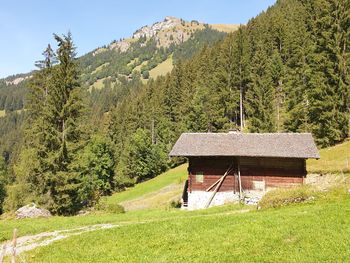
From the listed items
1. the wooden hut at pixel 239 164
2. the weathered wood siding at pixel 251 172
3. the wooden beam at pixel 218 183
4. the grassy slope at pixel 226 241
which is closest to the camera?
the grassy slope at pixel 226 241

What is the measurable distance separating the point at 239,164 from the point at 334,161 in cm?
1178

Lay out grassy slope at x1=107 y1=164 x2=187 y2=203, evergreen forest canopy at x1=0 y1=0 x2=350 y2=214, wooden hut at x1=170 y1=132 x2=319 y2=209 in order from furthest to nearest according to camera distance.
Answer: grassy slope at x1=107 y1=164 x2=187 y2=203 < evergreen forest canopy at x1=0 y1=0 x2=350 y2=214 < wooden hut at x1=170 y1=132 x2=319 y2=209

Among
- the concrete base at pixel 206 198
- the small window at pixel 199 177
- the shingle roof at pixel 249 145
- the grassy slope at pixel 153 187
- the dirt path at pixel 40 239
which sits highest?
the shingle roof at pixel 249 145

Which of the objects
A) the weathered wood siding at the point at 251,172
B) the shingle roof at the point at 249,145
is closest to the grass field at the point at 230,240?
the shingle roof at the point at 249,145

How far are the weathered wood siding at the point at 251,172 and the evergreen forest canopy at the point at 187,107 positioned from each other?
11.9 meters

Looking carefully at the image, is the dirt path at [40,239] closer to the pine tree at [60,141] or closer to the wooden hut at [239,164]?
the pine tree at [60,141]

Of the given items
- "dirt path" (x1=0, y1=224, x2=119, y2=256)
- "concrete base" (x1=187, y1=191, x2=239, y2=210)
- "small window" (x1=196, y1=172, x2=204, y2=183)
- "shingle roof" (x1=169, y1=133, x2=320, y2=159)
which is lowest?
"concrete base" (x1=187, y1=191, x2=239, y2=210)

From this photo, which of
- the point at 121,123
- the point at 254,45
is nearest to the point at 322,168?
the point at 254,45

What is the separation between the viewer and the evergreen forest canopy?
37.0 m

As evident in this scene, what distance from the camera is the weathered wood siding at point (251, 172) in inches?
1398

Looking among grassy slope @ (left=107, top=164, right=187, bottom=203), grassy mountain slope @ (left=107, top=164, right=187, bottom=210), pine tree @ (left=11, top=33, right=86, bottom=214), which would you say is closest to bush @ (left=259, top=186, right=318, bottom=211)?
pine tree @ (left=11, top=33, right=86, bottom=214)

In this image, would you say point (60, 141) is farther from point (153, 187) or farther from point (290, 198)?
point (153, 187)

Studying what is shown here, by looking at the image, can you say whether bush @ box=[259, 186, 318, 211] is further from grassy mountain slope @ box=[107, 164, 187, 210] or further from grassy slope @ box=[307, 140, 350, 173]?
grassy mountain slope @ box=[107, 164, 187, 210]

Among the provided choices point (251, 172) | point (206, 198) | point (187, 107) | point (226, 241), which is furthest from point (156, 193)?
point (226, 241)
